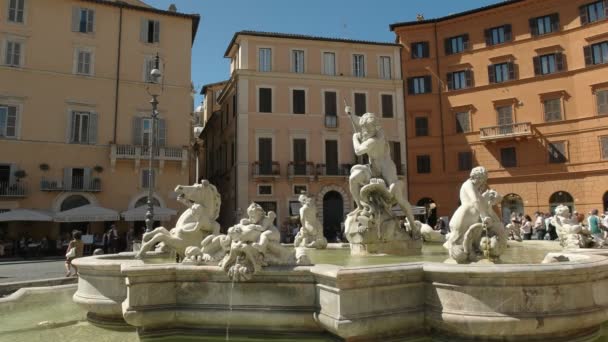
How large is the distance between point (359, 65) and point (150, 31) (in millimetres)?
13819

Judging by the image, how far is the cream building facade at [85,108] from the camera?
960 inches

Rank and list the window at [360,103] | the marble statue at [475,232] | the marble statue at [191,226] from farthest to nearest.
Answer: the window at [360,103], the marble statue at [191,226], the marble statue at [475,232]

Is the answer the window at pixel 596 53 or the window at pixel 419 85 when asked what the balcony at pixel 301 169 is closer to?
the window at pixel 419 85

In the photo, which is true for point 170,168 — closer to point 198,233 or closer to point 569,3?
point 198,233

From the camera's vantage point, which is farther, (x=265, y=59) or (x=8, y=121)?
(x=265, y=59)

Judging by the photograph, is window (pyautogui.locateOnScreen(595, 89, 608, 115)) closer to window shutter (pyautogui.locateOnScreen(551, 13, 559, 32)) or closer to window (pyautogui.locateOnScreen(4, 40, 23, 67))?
window shutter (pyautogui.locateOnScreen(551, 13, 559, 32))

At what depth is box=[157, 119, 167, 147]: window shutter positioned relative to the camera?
27359mm

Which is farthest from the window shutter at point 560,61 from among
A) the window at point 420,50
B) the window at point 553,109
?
the window at point 420,50

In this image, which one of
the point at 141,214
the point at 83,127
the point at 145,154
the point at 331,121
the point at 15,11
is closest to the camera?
the point at 141,214

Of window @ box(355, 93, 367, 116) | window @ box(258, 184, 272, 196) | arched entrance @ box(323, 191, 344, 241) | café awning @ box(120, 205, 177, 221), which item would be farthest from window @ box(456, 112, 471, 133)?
café awning @ box(120, 205, 177, 221)

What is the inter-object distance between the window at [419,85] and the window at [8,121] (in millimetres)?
24466

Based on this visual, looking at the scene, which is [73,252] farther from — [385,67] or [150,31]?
[385,67]

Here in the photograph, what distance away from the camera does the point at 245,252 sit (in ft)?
13.9

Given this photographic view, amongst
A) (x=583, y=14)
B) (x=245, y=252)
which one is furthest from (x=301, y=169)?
(x=245, y=252)
